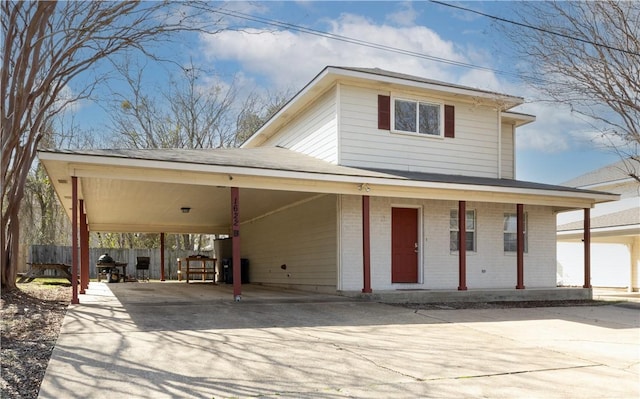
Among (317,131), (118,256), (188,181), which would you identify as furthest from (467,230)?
(118,256)

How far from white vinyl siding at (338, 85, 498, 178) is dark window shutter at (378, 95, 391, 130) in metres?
0.11

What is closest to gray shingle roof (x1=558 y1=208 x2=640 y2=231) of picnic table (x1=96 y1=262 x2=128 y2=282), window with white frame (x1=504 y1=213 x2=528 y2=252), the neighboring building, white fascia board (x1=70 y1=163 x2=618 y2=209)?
the neighboring building

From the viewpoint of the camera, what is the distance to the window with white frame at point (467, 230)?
48.6 feet

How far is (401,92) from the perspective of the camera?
567 inches

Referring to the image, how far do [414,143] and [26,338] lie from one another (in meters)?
10.2

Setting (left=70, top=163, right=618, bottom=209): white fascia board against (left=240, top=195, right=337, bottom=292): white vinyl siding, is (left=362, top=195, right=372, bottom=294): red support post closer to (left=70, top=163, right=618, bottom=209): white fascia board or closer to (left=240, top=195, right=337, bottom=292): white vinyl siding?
(left=70, top=163, right=618, bottom=209): white fascia board

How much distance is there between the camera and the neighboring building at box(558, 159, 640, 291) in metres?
22.5

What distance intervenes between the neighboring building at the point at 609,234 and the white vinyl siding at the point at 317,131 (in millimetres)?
12818

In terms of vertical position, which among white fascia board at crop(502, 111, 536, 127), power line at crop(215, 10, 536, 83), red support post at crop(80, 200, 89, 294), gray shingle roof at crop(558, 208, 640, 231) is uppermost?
power line at crop(215, 10, 536, 83)

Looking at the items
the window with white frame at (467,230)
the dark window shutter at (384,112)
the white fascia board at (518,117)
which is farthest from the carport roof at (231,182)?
the white fascia board at (518,117)

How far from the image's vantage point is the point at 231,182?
11234mm

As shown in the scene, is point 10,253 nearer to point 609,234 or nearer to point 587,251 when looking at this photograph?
point 587,251

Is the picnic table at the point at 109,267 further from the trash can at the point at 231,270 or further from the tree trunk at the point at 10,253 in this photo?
the tree trunk at the point at 10,253

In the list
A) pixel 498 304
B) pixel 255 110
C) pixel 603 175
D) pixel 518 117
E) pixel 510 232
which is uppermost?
pixel 255 110
